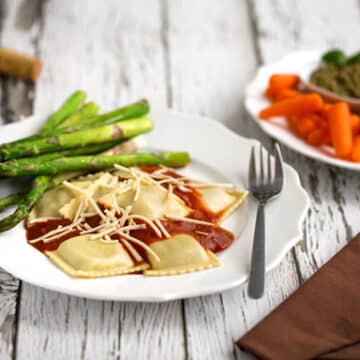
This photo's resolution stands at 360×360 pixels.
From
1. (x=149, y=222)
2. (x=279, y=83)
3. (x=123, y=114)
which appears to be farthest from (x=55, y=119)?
(x=279, y=83)

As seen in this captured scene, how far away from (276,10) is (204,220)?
13.1 ft

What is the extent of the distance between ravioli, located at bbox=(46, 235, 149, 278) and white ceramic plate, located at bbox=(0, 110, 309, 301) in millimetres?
38

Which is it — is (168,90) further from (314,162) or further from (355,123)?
(355,123)

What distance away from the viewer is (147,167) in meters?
4.25

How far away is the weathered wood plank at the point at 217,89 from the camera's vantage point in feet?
10.6

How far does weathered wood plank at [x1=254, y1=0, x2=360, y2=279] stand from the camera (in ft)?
13.0

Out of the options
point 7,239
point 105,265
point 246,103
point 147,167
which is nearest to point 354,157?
point 246,103

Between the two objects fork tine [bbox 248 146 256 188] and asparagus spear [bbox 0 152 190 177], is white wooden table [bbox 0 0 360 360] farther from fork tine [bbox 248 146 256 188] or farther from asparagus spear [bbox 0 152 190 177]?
asparagus spear [bbox 0 152 190 177]

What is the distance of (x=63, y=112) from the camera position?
15.0 feet

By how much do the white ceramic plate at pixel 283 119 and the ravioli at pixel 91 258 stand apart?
1.61 m

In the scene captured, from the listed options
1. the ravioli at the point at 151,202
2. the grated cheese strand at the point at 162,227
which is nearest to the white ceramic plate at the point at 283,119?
the ravioli at the point at 151,202

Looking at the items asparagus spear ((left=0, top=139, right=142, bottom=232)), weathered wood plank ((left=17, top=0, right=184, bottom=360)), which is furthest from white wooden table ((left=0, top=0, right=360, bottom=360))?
asparagus spear ((left=0, top=139, right=142, bottom=232))

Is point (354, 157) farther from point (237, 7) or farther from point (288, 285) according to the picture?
point (237, 7)

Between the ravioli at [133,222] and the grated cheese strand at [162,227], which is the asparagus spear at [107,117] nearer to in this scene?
the ravioli at [133,222]
